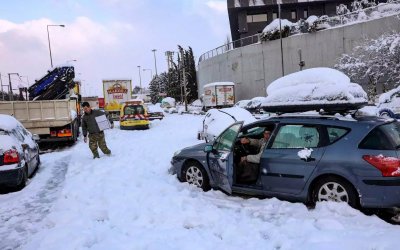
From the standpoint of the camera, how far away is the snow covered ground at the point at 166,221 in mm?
4746

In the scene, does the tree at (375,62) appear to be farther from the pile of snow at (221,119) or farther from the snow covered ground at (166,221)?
the snow covered ground at (166,221)

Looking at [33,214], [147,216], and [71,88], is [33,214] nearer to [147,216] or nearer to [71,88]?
[147,216]

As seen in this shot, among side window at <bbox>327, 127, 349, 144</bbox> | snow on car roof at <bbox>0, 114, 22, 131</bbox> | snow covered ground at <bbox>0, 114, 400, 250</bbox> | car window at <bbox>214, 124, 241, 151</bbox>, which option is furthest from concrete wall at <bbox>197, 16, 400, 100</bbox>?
snow on car roof at <bbox>0, 114, 22, 131</bbox>

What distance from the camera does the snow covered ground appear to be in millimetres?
4746

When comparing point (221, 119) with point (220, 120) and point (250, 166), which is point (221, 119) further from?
point (250, 166)

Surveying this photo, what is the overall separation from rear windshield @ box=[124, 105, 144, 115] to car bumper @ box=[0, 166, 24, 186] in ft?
47.7

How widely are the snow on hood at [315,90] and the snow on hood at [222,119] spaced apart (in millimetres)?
5153

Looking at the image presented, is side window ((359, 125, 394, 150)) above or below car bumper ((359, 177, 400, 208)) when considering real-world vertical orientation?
above

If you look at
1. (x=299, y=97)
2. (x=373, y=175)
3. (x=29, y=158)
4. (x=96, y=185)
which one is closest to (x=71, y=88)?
(x=29, y=158)

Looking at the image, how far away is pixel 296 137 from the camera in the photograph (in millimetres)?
6203

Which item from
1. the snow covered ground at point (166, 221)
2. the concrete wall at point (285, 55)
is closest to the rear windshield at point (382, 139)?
the snow covered ground at point (166, 221)

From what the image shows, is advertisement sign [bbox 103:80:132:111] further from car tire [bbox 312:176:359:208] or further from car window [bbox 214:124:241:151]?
car tire [bbox 312:176:359:208]

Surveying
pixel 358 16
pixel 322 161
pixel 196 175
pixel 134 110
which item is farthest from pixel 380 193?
pixel 358 16

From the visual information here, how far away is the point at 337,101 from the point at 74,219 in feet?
14.0
